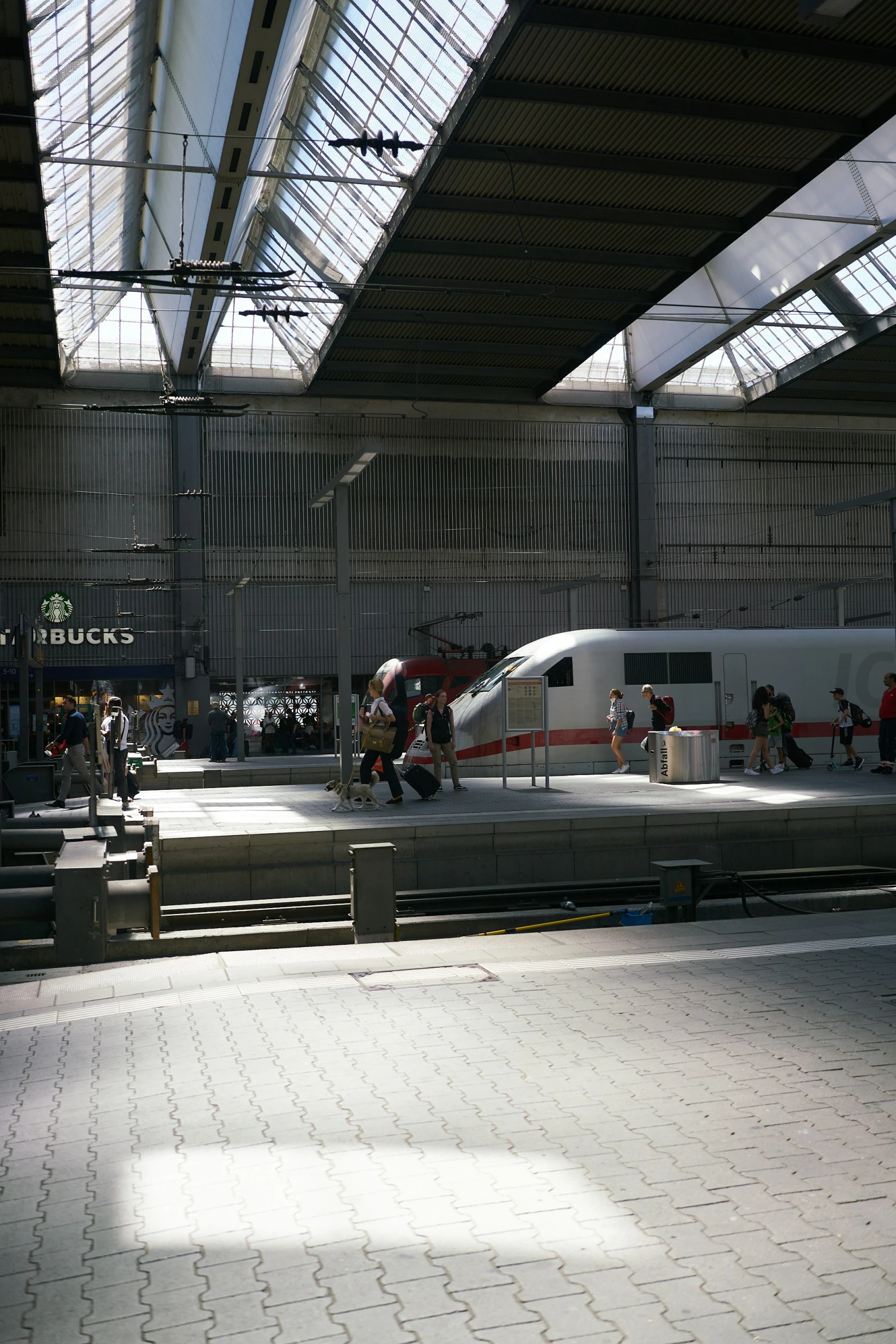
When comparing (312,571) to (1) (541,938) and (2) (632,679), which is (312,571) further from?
(1) (541,938)

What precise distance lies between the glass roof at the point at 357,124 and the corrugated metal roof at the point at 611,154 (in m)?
0.81

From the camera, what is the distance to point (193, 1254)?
12.3 ft

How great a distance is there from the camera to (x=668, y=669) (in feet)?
81.6

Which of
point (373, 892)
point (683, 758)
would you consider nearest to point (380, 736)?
point (683, 758)

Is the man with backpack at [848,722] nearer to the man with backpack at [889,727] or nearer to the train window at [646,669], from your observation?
the man with backpack at [889,727]

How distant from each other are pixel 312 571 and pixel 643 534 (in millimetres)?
11880

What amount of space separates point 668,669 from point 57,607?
21939 millimetres

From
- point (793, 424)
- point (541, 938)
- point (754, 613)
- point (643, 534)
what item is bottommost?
point (541, 938)

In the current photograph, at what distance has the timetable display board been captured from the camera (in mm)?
Result: 21906

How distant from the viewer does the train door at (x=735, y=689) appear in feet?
83.0

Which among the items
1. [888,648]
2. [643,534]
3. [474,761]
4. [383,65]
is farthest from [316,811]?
[643,534]

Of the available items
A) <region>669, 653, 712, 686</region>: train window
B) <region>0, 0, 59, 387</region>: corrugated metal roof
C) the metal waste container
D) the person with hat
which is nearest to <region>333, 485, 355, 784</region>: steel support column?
the person with hat

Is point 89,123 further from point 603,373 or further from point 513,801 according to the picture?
point 603,373

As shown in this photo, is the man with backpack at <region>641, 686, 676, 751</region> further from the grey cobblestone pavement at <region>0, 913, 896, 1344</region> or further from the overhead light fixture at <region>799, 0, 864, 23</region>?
the overhead light fixture at <region>799, 0, 864, 23</region>
